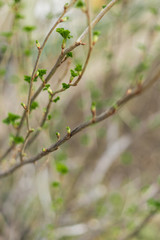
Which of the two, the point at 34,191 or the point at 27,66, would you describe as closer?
the point at 27,66

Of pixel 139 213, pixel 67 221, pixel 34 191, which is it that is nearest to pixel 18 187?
pixel 34 191

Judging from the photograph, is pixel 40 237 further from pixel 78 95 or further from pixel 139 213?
pixel 78 95

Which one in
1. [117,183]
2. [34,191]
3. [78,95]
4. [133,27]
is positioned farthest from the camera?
[78,95]

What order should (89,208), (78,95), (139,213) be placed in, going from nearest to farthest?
(139,213), (89,208), (78,95)

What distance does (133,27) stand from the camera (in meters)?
1.87

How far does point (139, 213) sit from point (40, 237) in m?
0.57

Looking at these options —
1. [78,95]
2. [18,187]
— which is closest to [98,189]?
[18,187]

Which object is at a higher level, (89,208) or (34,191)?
(34,191)

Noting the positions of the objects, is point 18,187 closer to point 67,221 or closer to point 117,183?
point 67,221

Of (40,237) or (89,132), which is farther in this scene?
(89,132)

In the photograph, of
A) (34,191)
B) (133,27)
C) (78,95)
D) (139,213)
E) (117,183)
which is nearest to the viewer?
(139,213)

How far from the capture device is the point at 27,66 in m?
1.43

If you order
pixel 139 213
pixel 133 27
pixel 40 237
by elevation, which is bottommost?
pixel 139 213

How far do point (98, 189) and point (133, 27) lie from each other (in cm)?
113
